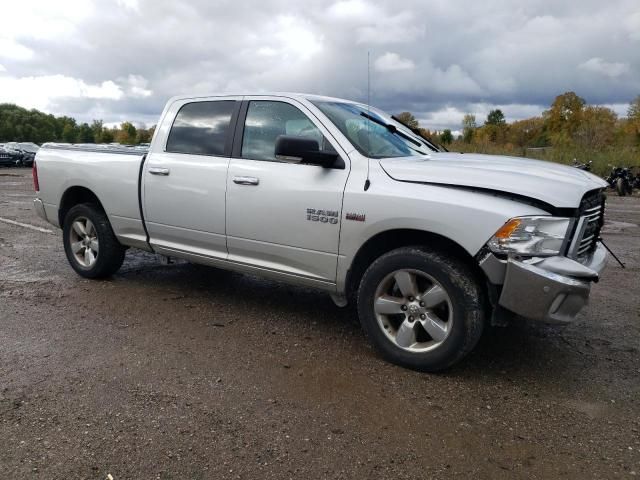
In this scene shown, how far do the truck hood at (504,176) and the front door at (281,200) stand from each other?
1.60ft

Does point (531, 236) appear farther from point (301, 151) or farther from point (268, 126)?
point (268, 126)

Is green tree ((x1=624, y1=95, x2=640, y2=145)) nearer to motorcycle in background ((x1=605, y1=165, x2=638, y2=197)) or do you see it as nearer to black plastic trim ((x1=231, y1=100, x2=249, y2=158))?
motorcycle in background ((x1=605, y1=165, x2=638, y2=197))

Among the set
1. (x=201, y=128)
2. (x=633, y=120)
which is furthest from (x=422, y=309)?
(x=633, y=120)

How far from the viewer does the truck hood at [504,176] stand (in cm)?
331

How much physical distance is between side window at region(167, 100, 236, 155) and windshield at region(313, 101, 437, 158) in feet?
2.88

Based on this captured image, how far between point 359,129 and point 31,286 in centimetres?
375

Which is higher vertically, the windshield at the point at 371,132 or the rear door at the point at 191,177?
the windshield at the point at 371,132

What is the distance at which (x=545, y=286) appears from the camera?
321 centimetres

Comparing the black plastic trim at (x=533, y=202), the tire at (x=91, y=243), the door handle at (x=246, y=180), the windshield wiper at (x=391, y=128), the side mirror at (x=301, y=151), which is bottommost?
the tire at (x=91, y=243)

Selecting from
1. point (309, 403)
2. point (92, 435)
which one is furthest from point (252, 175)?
point (92, 435)

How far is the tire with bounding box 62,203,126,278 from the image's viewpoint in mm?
5574

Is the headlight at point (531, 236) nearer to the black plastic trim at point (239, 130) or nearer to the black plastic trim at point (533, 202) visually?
the black plastic trim at point (533, 202)

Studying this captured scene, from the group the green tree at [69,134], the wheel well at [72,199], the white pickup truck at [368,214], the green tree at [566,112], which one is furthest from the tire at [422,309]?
the green tree at [69,134]

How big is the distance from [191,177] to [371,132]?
1558 millimetres
